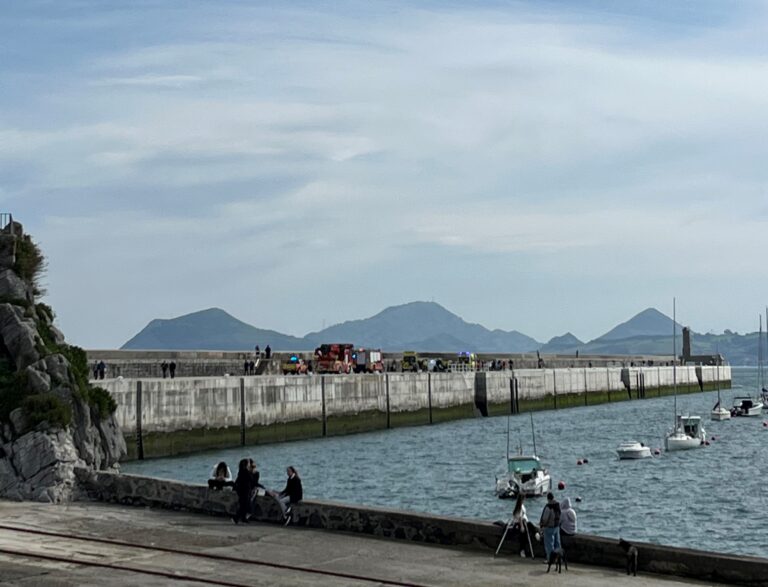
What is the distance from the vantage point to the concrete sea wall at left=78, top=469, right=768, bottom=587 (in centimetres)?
2098

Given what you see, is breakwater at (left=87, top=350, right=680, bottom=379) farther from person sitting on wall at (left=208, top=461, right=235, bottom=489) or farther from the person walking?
the person walking

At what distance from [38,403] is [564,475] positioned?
35.1 m

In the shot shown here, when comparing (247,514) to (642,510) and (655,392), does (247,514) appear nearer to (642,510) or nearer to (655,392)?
(642,510)

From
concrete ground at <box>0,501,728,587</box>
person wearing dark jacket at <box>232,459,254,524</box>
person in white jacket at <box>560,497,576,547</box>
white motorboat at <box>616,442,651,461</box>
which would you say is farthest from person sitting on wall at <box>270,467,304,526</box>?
white motorboat at <box>616,442,651,461</box>

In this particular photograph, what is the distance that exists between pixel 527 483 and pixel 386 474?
32.5 ft

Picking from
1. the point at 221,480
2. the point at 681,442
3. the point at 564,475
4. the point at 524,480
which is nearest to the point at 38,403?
the point at 221,480

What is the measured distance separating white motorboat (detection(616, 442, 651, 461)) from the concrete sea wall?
46.3 meters

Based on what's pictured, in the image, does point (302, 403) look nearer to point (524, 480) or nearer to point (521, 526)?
point (524, 480)

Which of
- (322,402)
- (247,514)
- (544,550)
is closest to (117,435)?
(247,514)

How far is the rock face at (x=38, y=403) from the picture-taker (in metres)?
30.8

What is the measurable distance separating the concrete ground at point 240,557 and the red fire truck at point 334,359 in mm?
70802

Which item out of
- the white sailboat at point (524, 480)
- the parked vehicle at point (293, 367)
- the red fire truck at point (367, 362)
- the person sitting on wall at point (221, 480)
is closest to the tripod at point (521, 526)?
the person sitting on wall at point (221, 480)

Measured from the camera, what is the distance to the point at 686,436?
79.3 meters

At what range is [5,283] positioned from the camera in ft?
133
